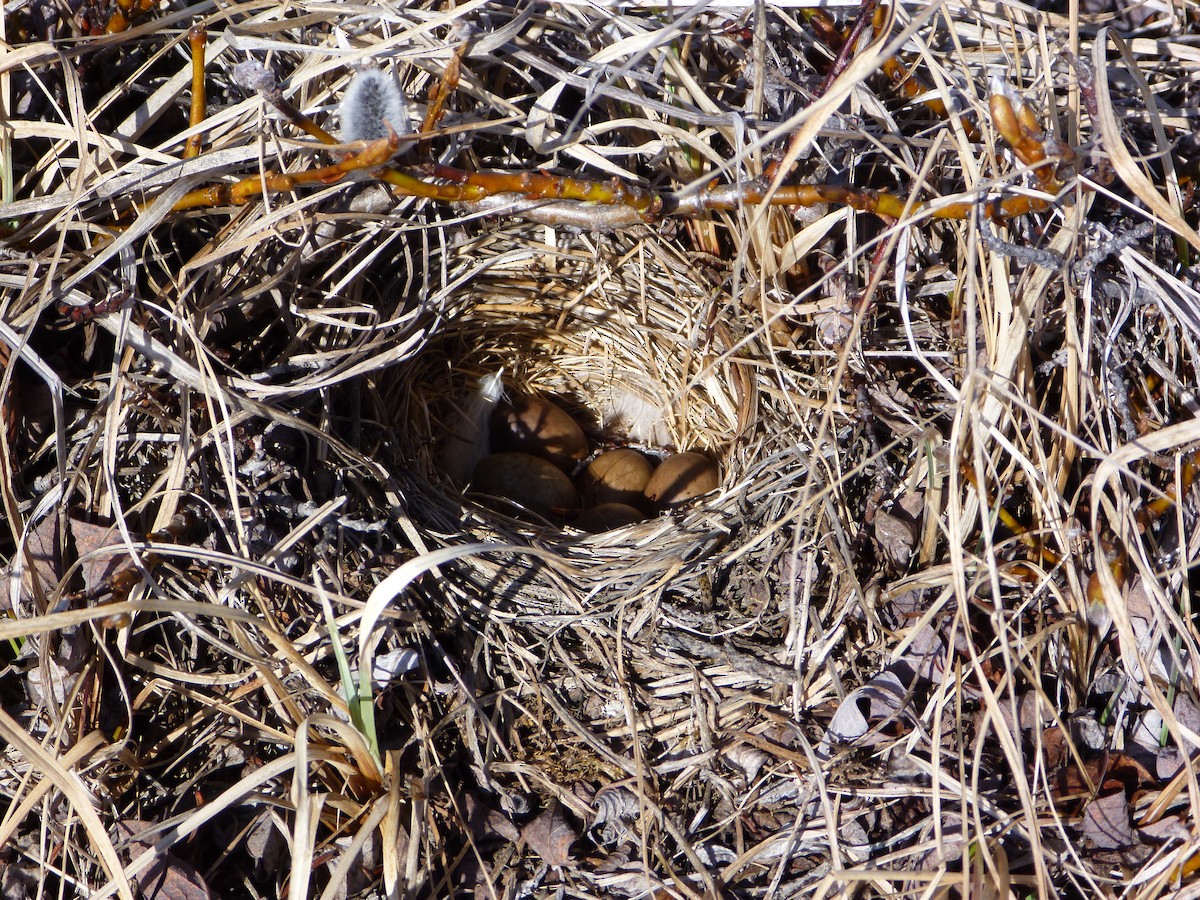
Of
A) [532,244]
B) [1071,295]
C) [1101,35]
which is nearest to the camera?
[1101,35]

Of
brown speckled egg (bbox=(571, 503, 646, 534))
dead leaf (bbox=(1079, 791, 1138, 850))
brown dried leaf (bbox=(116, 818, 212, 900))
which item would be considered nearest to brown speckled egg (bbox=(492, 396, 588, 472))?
brown speckled egg (bbox=(571, 503, 646, 534))

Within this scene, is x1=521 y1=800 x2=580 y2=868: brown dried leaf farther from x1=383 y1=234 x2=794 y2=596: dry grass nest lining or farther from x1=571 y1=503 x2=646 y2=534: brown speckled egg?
x1=571 y1=503 x2=646 y2=534: brown speckled egg

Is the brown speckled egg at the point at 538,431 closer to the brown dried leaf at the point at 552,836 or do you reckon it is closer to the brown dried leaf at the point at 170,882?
the brown dried leaf at the point at 552,836

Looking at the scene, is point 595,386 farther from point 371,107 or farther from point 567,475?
point 371,107

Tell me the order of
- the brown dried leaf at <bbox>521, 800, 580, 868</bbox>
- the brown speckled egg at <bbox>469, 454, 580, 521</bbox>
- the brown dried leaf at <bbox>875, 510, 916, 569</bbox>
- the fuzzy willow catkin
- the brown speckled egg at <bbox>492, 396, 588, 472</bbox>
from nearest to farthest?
the fuzzy willow catkin
the brown dried leaf at <bbox>521, 800, 580, 868</bbox>
the brown dried leaf at <bbox>875, 510, 916, 569</bbox>
the brown speckled egg at <bbox>469, 454, 580, 521</bbox>
the brown speckled egg at <bbox>492, 396, 588, 472</bbox>

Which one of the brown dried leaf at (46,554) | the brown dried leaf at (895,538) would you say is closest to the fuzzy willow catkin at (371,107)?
the brown dried leaf at (46,554)

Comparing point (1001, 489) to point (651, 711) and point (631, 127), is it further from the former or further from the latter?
point (631, 127)

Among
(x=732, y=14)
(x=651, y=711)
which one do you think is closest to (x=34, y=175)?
(x=732, y=14)
